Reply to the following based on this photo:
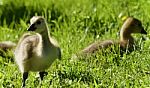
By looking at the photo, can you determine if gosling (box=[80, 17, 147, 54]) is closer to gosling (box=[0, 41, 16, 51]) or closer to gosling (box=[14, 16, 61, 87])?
gosling (box=[14, 16, 61, 87])

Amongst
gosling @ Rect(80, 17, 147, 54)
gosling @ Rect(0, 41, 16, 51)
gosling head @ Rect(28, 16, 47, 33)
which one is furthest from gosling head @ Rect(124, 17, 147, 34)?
gosling head @ Rect(28, 16, 47, 33)

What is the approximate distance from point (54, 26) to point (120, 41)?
184cm

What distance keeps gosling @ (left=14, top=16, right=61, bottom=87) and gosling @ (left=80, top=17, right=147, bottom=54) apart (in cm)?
73

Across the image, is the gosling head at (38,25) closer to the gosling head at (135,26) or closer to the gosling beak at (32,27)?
the gosling beak at (32,27)

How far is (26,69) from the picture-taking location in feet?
21.2

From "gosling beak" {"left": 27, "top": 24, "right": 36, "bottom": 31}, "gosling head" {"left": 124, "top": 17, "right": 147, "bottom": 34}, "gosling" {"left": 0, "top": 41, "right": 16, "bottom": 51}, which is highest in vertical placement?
"gosling beak" {"left": 27, "top": 24, "right": 36, "bottom": 31}

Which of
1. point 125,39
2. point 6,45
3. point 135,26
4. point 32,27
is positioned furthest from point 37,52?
point 135,26

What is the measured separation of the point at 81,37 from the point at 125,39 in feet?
2.07

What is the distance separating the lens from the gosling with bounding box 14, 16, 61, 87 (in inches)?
252

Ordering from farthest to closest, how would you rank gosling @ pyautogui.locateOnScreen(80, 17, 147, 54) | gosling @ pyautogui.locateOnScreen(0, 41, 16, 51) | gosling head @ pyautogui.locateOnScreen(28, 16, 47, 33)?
gosling @ pyautogui.locateOnScreen(0, 41, 16, 51), gosling @ pyautogui.locateOnScreen(80, 17, 147, 54), gosling head @ pyautogui.locateOnScreen(28, 16, 47, 33)

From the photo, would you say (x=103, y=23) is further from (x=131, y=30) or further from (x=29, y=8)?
(x=29, y=8)

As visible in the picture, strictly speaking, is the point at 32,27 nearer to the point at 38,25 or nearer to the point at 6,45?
the point at 38,25

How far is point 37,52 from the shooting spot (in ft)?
21.1

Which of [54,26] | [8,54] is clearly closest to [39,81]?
[8,54]
